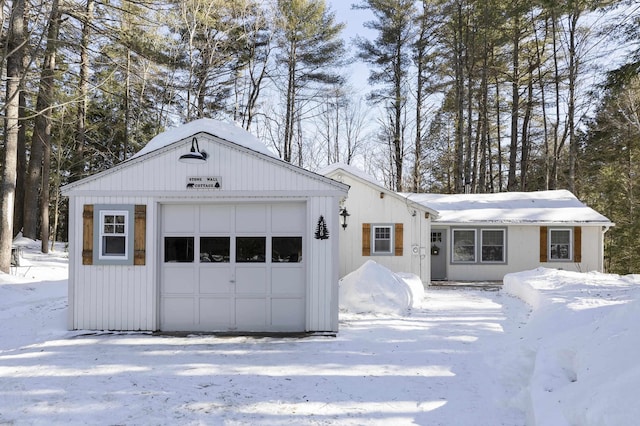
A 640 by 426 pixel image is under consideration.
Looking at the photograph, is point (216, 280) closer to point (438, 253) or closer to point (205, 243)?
point (205, 243)

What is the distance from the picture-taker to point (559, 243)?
15.7 m

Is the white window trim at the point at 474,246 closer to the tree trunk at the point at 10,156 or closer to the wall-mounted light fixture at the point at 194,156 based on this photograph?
the wall-mounted light fixture at the point at 194,156

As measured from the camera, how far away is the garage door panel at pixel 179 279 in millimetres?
7770

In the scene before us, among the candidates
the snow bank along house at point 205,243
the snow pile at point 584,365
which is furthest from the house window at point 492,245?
the snow bank along house at point 205,243

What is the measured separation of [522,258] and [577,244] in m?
1.94

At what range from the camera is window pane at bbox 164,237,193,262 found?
786 cm

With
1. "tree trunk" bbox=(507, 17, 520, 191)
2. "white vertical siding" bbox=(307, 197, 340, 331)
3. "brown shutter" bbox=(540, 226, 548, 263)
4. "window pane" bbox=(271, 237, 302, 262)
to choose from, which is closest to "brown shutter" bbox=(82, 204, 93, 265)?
"window pane" bbox=(271, 237, 302, 262)

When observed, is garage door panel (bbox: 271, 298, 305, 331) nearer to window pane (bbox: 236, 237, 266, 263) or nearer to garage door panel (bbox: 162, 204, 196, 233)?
window pane (bbox: 236, 237, 266, 263)

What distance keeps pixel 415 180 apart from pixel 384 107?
4.44 m

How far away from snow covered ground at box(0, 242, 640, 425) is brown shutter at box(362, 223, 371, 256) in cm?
552

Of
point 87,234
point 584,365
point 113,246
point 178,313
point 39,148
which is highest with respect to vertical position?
point 39,148

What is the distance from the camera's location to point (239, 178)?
766 centimetres

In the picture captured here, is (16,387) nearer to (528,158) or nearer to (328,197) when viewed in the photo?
(328,197)

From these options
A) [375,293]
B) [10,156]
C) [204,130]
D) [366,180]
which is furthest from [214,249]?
[10,156]
